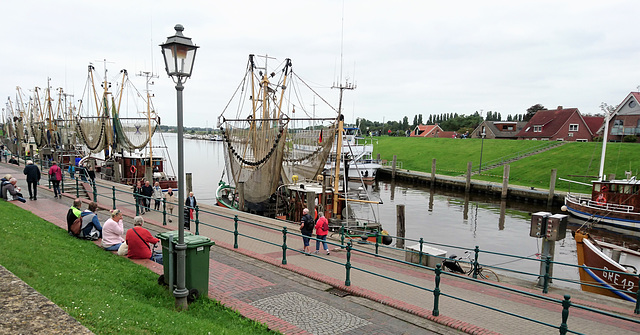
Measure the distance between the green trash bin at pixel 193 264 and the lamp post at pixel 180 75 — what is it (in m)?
0.35

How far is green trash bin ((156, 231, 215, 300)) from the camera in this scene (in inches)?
275

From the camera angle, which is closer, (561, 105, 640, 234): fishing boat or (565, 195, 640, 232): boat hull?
(565, 195, 640, 232): boat hull

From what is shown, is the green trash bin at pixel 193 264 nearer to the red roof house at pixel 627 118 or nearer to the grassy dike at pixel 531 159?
the grassy dike at pixel 531 159

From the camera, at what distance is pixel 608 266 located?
506 inches

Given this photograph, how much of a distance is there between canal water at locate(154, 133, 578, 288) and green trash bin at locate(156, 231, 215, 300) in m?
11.2

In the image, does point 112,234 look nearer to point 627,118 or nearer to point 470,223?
point 470,223

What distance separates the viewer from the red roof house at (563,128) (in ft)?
212

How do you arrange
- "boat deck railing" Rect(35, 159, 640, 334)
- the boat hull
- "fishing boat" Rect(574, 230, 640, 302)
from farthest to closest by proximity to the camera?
1. the boat hull
2. "fishing boat" Rect(574, 230, 640, 302)
3. "boat deck railing" Rect(35, 159, 640, 334)

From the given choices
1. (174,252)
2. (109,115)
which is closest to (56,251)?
(174,252)

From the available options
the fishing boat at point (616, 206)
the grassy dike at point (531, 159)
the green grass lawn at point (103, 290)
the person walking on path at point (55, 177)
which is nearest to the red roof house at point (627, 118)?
the grassy dike at point (531, 159)

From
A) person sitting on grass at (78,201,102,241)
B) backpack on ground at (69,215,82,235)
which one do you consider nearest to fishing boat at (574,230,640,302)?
person sitting on grass at (78,201,102,241)

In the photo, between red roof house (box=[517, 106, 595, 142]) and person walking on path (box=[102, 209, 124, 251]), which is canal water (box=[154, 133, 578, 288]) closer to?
person walking on path (box=[102, 209, 124, 251])

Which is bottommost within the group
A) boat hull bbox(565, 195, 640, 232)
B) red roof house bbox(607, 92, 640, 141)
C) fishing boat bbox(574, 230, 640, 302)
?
boat hull bbox(565, 195, 640, 232)

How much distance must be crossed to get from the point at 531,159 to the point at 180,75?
176ft
